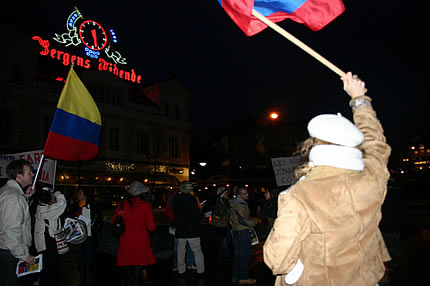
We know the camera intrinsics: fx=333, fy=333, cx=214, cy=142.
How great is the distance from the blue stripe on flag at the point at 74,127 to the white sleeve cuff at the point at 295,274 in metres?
4.93

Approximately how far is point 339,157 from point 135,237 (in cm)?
491

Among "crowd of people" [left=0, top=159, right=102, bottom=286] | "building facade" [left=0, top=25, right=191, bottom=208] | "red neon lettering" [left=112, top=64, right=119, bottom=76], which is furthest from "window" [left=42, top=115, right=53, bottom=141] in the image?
"crowd of people" [left=0, top=159, right=102, bottom=286]

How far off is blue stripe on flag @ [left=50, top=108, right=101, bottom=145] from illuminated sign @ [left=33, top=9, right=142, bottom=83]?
2014 cm

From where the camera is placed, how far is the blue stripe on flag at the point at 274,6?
376 cm

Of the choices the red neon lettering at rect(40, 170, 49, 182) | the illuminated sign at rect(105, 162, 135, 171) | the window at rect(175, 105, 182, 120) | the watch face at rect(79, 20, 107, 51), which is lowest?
the red neon lettering at rect(40, 170, 49, 182)

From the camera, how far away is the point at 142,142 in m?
29.7

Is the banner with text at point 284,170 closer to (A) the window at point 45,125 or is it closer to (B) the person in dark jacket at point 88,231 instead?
(B) the person in dark jacket at point 88,231

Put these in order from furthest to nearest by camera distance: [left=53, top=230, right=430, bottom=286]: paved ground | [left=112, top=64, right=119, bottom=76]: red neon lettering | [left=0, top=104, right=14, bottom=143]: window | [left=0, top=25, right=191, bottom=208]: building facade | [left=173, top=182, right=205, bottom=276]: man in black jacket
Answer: [left=112, top=64, right=119, bottom=76]: red neon lettering → [left=0, top=25, right=191, bottom=208]: building facade → [left=0, top=104, right=14, bottom=143]: window → [left=173, top=182, right=205, bottom=276]: man in black jacket → [left=53, top=230, right=430, bottom=286]: paved ground

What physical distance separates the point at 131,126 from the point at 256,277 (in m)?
22.6

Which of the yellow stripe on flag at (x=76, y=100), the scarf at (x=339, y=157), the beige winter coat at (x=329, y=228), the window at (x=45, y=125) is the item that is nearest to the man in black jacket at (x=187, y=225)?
the yellow stripe on flag at (x=76, y=100)

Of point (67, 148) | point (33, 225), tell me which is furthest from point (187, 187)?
point (33, 225)

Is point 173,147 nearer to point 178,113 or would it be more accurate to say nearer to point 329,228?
point 178,113

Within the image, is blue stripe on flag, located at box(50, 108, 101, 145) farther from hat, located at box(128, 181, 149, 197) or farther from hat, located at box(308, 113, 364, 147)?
hat, located at box(308, 113, 364, 147)

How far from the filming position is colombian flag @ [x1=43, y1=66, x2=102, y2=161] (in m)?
5.81
